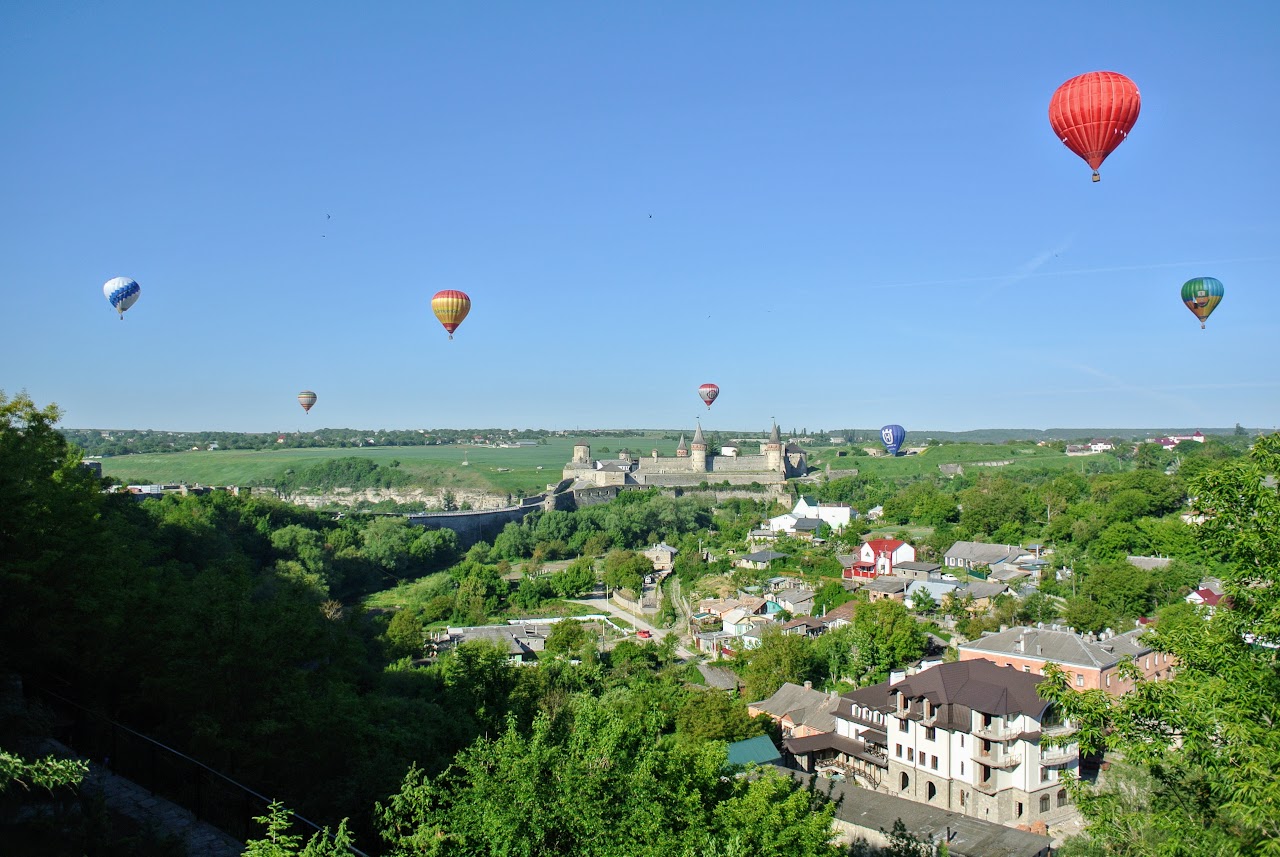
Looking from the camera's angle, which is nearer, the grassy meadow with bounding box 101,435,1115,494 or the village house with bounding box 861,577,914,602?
the village house with bounding box 861,577,914,602

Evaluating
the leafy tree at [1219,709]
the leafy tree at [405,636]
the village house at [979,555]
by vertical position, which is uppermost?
the leafy tree at [1219,709]

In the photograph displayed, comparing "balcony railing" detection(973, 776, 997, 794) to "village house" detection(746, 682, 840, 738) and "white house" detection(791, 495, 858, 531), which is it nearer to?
"village house" detection(746, 682, 840, 738)

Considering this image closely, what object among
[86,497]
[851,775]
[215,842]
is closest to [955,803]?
[851,775]

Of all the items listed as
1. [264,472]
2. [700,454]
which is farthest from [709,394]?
[264,472]

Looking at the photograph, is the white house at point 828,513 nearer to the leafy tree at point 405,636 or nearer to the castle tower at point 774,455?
the castle tower at point 774,455

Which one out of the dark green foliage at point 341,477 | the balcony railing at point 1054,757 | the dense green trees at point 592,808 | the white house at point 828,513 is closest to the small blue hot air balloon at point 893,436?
the white house at point 828,513

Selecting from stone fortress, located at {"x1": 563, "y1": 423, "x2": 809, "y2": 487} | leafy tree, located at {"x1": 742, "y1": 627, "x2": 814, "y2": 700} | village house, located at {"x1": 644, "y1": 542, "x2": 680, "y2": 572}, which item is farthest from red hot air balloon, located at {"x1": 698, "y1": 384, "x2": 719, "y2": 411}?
leafy tree, located at {"x1": 742, "y1": 627, "x2": 814, "y2": 700}

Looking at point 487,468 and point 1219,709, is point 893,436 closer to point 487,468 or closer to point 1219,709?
point 487,468
